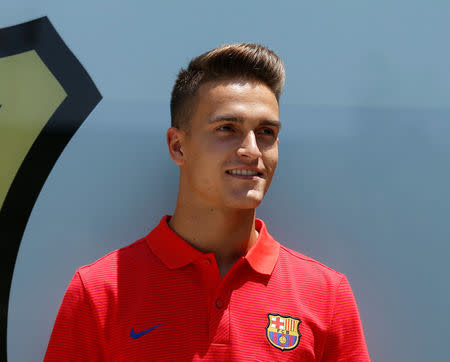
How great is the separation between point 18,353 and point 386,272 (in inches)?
37.6

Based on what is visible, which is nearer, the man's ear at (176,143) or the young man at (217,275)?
the young man at (217,275)

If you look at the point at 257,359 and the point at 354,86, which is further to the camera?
the point at 354,86

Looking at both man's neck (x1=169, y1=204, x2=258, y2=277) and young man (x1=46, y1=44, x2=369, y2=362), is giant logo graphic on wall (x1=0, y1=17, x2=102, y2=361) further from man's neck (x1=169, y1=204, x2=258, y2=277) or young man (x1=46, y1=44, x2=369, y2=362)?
man's neck (x1=169, y1=204, x2=258, y2=277)

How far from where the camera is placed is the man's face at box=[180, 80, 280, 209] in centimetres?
109

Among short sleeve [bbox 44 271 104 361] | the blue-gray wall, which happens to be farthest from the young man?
the blue-gray wall

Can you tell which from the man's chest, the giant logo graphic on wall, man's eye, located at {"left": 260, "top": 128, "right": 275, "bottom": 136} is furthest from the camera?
the giant logo graphic on wall

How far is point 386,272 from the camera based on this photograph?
4.29 feet

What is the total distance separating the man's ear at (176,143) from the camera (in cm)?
119

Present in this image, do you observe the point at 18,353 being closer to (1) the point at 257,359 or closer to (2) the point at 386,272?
(1) the point at 257,359

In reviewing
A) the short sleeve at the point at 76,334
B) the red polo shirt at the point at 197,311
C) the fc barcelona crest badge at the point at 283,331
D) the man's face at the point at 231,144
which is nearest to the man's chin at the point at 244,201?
the man's face at the point at 231,144

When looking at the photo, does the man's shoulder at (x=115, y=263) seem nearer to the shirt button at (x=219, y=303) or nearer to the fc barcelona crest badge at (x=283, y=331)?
the shirt button at (x=219, y=303)

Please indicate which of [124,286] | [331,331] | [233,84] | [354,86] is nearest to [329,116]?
[354,86]

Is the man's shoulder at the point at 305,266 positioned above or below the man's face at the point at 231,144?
below

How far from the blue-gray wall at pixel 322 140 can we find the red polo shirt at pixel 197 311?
154mm
